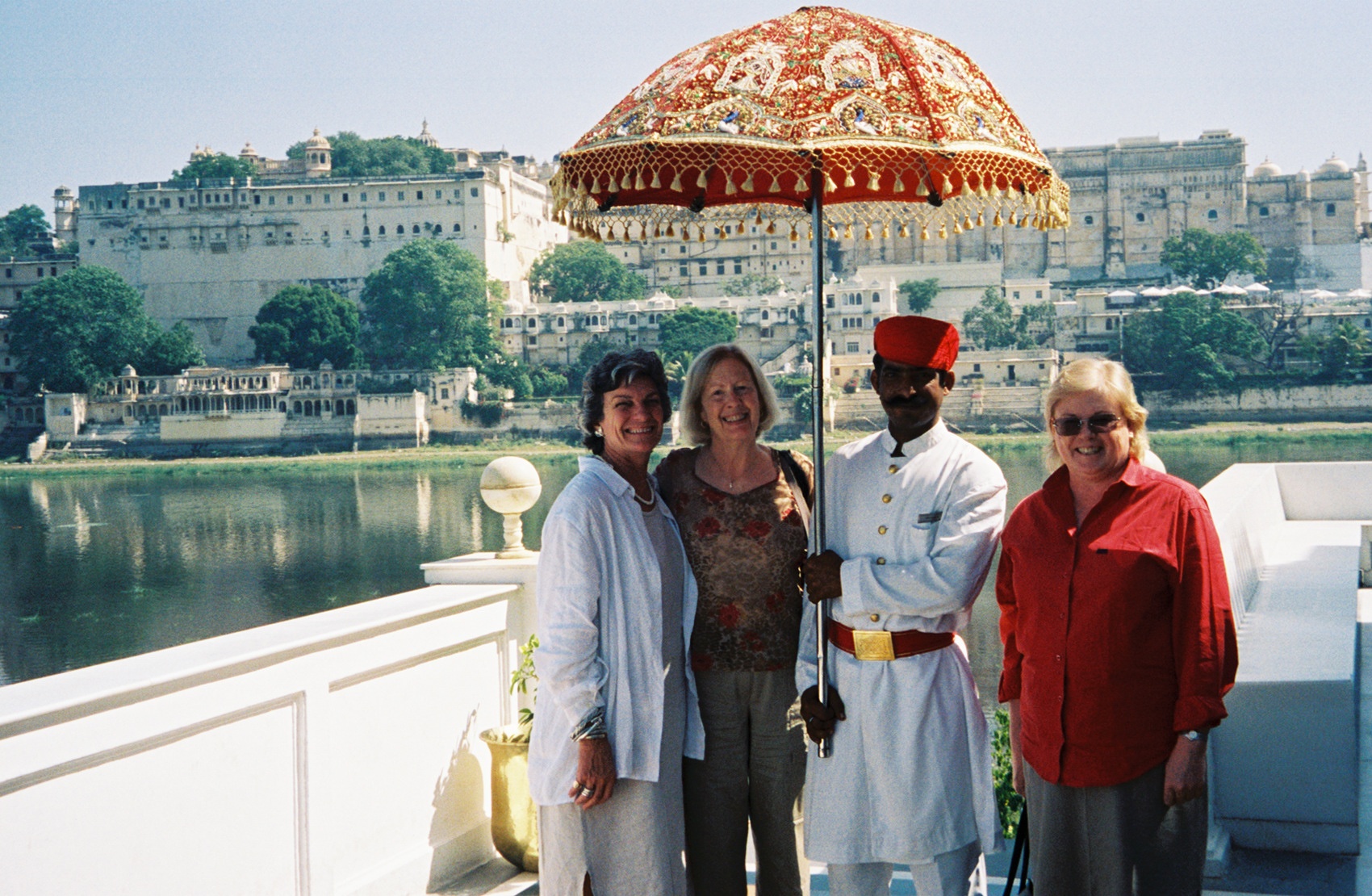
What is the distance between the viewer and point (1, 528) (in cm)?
3225

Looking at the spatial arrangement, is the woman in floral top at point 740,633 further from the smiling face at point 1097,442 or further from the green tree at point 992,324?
the green tree at point 992,324

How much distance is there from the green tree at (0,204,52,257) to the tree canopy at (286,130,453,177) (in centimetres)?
1133

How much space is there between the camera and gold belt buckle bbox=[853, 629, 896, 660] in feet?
6.37

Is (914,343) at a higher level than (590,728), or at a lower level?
higher

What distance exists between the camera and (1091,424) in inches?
68.4

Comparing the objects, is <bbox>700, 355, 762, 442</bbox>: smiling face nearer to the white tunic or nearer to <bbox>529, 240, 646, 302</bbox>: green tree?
the white tunic

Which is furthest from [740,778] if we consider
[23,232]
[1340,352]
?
[23,232]

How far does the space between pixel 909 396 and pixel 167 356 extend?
4501cm

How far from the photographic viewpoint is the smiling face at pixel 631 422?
1993 millimetres

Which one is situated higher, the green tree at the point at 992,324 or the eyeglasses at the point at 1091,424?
the green tree at the point at 992,324

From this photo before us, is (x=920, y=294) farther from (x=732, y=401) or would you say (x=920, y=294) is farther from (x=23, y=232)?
(x=732, y=401)

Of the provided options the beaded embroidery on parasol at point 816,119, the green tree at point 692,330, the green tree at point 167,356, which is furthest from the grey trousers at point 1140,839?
the green tree at point 167,356

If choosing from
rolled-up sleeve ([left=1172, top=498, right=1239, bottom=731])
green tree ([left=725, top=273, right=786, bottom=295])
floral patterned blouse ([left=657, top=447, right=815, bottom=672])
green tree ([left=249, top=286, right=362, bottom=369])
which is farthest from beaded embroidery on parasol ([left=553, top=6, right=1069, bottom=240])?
green tree ([left=725, top=273, right=786, bottom=295])

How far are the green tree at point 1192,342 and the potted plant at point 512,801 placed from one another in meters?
40.3
